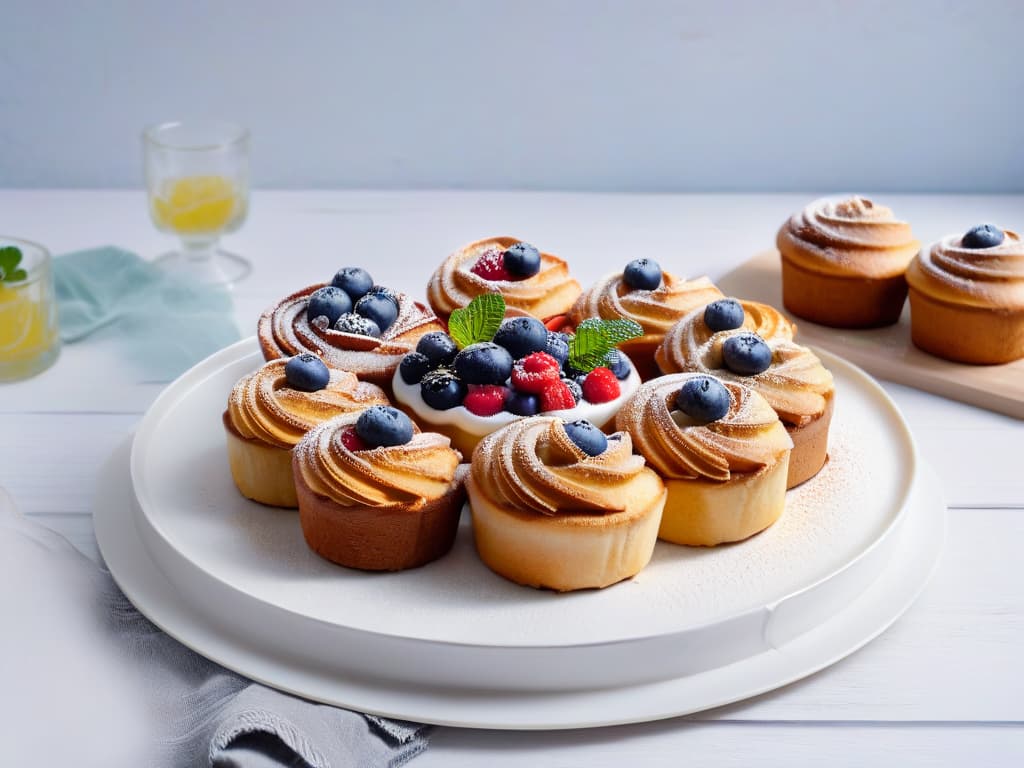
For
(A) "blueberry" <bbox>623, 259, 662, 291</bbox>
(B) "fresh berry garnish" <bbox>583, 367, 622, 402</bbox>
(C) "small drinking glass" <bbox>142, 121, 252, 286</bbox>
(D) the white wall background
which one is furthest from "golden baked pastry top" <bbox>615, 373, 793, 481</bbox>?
(D) the white wall background

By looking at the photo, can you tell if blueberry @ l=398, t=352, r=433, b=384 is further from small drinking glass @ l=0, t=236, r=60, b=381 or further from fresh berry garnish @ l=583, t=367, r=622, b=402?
small drinking glass @ l=0, t=236, r=60, b=381

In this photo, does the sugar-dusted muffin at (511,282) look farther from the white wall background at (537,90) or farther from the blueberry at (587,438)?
the white wall background at (537,90)

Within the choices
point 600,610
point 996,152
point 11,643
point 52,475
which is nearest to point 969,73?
point 996,152

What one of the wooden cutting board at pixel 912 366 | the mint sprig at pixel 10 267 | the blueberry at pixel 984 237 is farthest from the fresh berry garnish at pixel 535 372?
the mint sprig at pixel 10 267

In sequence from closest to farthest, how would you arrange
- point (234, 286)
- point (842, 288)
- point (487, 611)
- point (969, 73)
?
1. point (487, 611)
2. point (842, 288)
3. point (234, 286)
4. point (969, 73)

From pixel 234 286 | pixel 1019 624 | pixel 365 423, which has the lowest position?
pixel 234 286

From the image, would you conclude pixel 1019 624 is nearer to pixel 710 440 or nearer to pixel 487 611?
pixel 710 440
